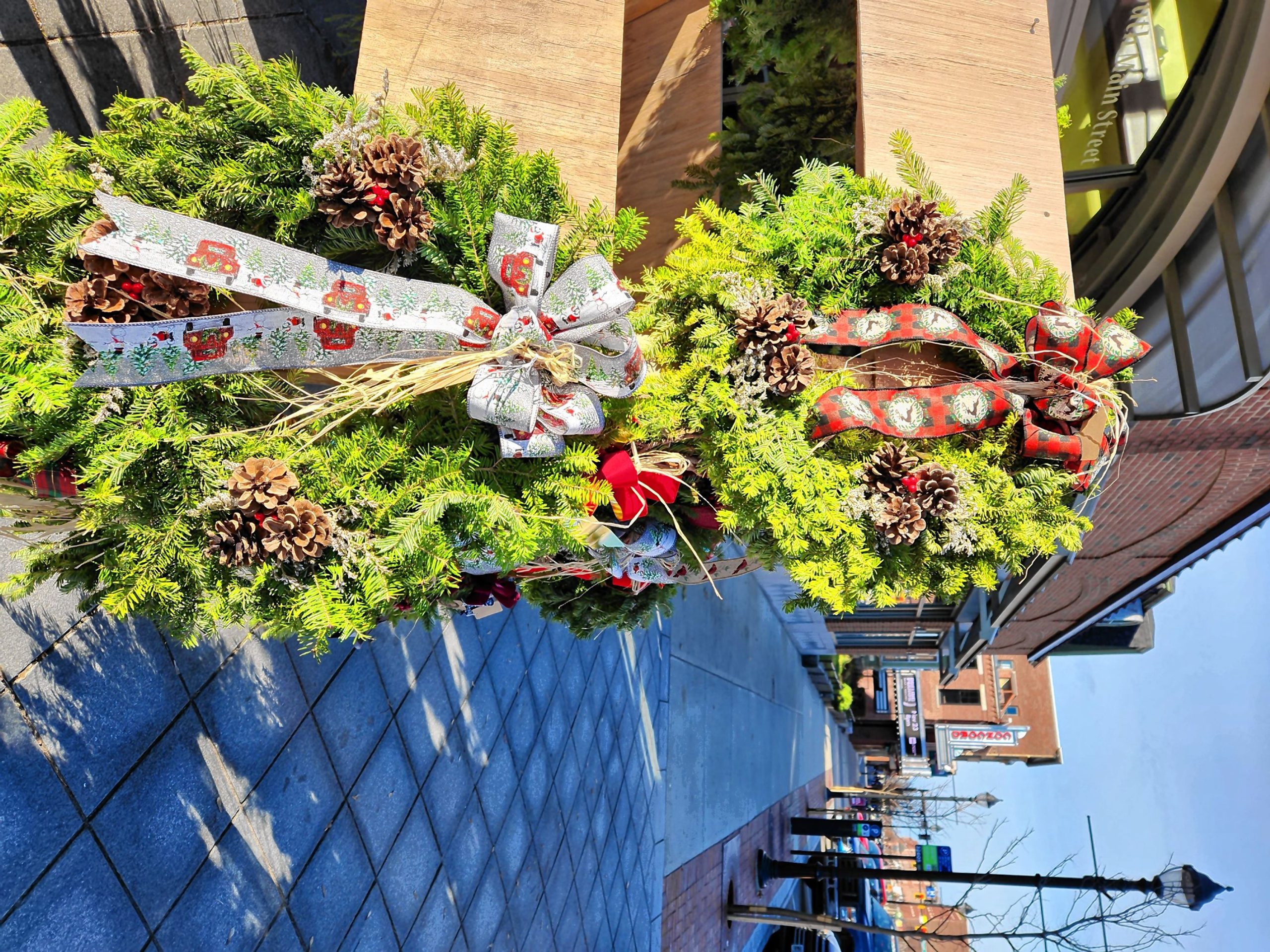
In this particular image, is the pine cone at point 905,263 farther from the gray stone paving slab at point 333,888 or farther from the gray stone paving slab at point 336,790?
the gray stone paving slab at point 333,888

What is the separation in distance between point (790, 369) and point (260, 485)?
1.49 metres

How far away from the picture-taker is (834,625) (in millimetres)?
13758

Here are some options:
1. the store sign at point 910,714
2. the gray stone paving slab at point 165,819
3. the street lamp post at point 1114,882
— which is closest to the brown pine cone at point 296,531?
the gray stone paving slab at point 165,819

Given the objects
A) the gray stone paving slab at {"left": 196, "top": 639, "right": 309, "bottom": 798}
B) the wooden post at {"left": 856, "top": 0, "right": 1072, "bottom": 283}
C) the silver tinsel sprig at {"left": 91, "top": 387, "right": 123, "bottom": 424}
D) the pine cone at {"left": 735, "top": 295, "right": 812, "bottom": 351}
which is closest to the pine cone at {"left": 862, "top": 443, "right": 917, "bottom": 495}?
the pine cone at {"left": 735, "top": 295, "right": 812, "bottom": 351}

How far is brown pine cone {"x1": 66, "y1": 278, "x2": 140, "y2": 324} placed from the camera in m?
1.93

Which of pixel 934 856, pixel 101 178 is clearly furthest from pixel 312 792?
pixel 934 856

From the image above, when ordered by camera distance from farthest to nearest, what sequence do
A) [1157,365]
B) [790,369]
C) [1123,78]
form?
1. [1123,78]
2. [1157,365]
3. [790,369]

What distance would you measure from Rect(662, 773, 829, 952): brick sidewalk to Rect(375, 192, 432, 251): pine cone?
6800 millimetres

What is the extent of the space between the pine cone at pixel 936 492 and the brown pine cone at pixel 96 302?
87.3 inches

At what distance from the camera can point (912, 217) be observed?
2.43 metres

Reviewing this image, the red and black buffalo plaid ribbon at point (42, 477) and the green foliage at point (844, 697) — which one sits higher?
the green foliage at point (844, 697)

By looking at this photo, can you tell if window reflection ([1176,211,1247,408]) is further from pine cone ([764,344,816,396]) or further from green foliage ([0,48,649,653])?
green foliage ([0,48,649,653])

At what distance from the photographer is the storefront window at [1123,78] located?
4.72 m

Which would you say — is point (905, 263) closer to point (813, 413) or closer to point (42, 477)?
point (813, 413)
